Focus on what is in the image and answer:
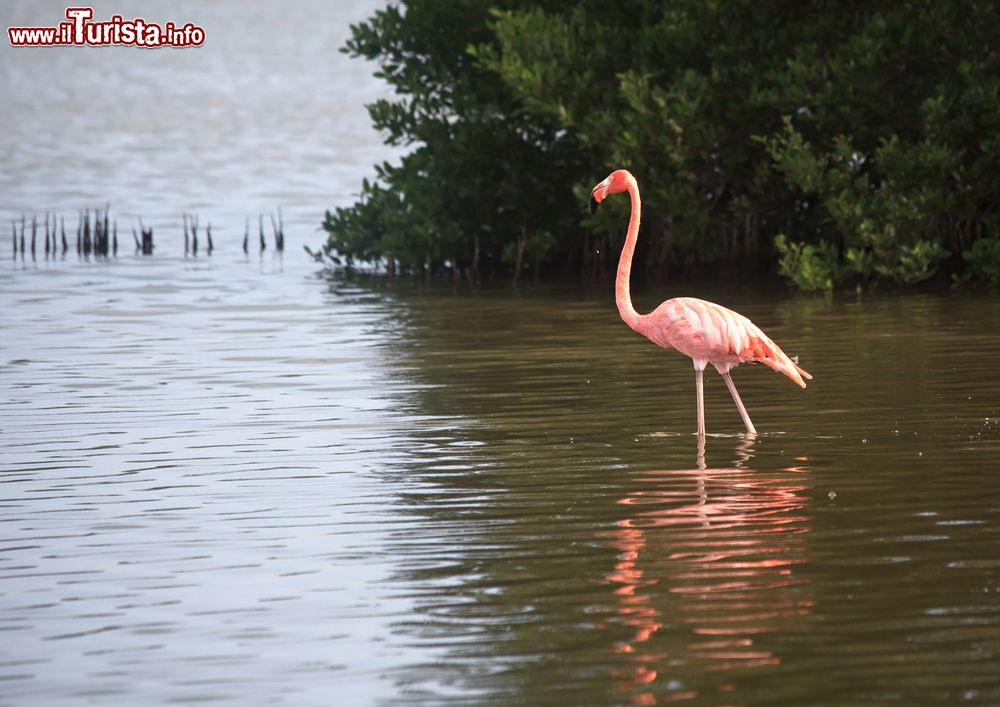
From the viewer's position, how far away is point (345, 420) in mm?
10758

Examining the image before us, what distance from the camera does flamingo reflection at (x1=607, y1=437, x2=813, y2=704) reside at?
590 centimetres

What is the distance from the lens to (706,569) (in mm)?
6922

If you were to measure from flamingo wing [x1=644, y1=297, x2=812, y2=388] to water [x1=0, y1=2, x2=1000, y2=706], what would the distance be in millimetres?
439

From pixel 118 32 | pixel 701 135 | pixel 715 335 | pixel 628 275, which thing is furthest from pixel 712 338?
pixel 118 32

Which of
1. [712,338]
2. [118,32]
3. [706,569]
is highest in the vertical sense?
[118,32]

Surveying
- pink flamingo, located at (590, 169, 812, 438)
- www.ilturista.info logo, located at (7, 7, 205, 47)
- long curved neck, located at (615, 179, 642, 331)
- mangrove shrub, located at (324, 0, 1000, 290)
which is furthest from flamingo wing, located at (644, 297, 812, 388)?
www.ilturista.info logo, located at (7, 7, 205, 47)

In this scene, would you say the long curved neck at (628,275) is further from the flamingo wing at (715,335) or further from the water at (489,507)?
the water at (489,507)

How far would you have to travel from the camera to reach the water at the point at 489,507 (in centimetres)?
585

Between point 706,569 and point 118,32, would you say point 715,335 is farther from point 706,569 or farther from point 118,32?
point 118,32

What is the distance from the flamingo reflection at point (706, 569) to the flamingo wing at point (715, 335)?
3.16 feet

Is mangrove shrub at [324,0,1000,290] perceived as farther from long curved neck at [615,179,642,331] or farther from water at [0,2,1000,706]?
long curved neck at [615,179,642,331]

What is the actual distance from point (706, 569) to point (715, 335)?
3.03m

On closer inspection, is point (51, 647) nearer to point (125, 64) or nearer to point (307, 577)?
point (307, 577)

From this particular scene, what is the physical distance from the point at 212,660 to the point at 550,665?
44.6 inches
